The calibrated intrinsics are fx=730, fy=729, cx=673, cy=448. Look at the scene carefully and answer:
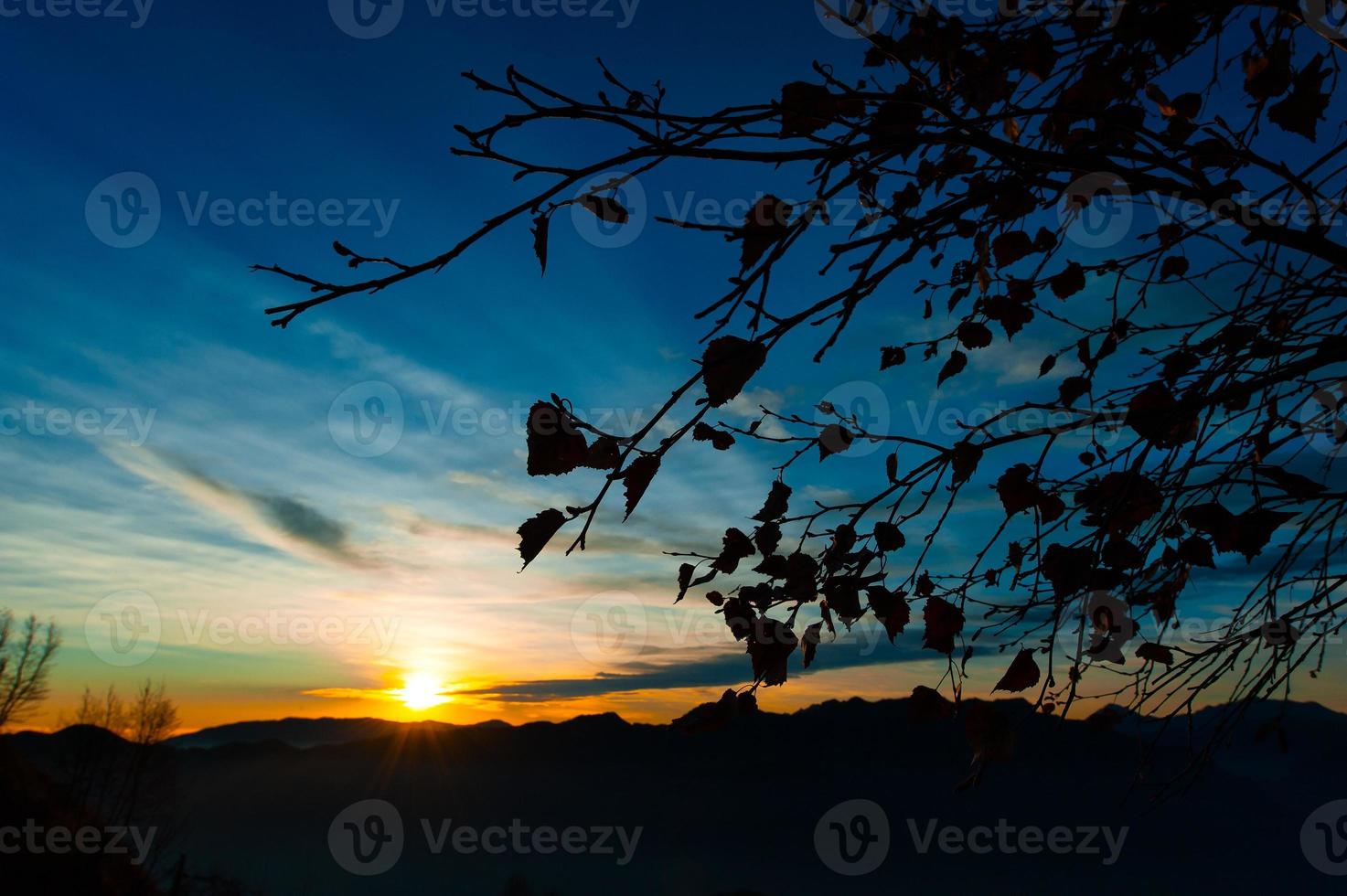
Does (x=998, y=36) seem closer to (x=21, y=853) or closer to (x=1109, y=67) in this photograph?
(x=1109, y=67)

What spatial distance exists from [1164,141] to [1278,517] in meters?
1.45

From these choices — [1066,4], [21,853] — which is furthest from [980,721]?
[21,853]

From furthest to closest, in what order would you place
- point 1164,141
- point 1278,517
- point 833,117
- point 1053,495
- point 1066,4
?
point 1066,4 < point 1053,495 < point 1164,141 < point 1278,517 < point 833,117

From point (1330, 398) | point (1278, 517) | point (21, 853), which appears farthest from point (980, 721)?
point (21, 853)

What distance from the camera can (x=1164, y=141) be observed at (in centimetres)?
278

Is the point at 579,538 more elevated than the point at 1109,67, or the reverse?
the point at 1109,67

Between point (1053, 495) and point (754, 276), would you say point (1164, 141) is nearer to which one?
point (1053, 495)

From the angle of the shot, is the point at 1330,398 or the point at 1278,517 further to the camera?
the point at 1330,398

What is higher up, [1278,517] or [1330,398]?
[1330,398]

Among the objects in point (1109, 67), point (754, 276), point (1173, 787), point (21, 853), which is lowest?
point (21, 853)

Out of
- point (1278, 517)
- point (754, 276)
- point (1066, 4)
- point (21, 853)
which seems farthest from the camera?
point (21, 853)

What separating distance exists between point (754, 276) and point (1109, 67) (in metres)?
2.98

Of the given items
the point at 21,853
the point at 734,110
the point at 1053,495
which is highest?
the point at 734,110

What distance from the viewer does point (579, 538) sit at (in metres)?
1.76
